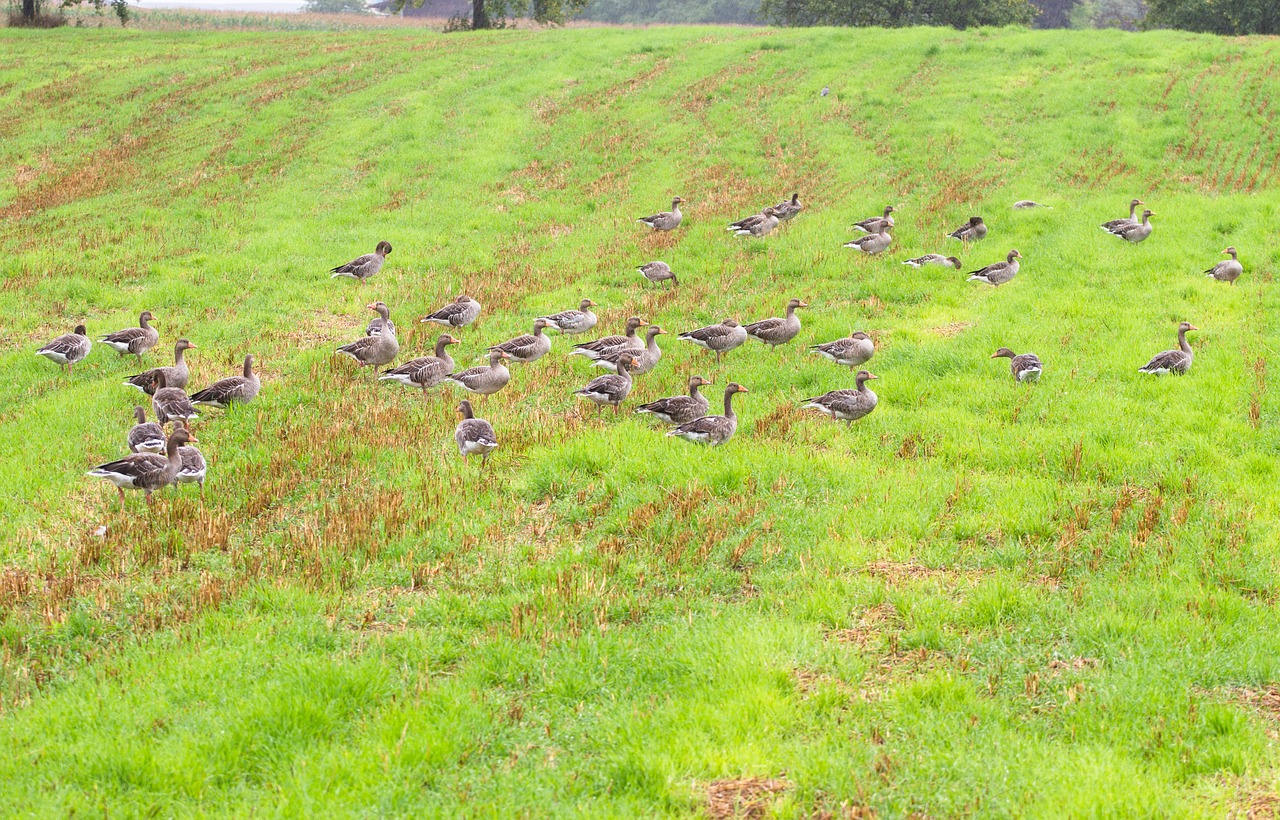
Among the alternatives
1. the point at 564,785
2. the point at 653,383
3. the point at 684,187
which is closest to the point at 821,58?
the point at 684,187

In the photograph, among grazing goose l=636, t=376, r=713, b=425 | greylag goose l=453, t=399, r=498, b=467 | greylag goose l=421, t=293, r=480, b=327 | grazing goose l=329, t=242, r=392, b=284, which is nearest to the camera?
greylag goose l=453, t=399, r=498, b=467

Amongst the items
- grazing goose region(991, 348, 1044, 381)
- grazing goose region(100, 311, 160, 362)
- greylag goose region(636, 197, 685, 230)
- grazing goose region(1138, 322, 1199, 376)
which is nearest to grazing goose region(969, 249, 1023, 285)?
grazing goose region(991, 348, 1044, 381)

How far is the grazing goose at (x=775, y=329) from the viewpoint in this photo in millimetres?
17000

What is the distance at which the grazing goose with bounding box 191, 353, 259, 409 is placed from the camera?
46.9 ft

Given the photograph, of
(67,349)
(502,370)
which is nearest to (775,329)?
(502,370)

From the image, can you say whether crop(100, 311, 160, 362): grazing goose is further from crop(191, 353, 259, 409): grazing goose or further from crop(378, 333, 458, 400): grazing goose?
crop(378, 333, 458, 400): grazing goose

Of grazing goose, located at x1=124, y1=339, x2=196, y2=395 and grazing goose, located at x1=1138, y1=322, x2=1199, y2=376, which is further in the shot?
grazing goose, located at x1=124, y1=339, x2=196, y2=395

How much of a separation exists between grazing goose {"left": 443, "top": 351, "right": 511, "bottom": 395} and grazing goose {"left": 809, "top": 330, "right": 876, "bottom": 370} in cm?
528

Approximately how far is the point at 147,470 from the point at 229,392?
11.0 ft

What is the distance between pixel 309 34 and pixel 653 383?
5131cm

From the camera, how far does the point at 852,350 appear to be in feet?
51.0

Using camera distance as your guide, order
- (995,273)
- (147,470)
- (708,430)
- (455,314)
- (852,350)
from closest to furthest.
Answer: (147,470) < (708,430) < (852,350) < (455,314) < (995,273)

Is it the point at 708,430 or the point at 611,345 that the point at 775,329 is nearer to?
the point at 611,345

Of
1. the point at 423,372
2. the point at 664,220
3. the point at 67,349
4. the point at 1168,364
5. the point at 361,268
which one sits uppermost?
the point at 664,220
